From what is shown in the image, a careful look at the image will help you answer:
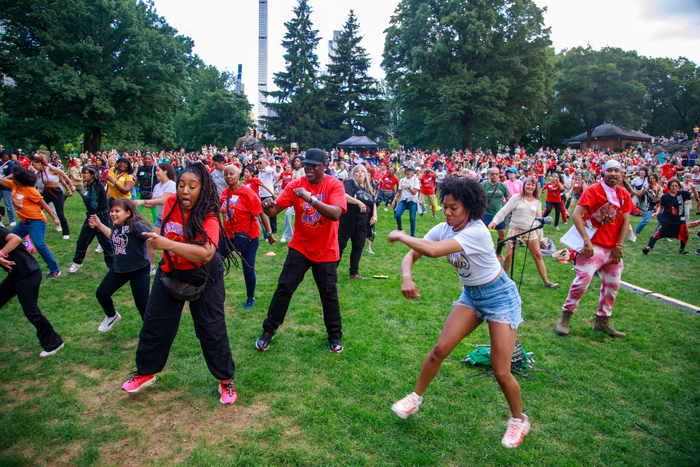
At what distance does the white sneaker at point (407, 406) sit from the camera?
134 inches

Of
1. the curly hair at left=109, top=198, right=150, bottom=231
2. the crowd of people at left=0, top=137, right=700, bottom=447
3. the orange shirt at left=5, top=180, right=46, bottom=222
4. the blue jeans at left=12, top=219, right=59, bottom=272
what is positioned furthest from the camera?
the blue jeans at left=12, top=219, right=59, bottom=272

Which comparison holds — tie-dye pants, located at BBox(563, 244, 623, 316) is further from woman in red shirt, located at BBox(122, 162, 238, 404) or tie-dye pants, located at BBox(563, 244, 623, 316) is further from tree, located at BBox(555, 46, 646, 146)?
tree, located at BBox(555, 46, 646, 146)

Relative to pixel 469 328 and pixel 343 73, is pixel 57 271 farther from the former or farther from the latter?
pixel 343 73

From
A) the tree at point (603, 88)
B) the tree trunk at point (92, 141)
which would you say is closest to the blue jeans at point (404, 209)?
the tree trunk at point (92, 141)

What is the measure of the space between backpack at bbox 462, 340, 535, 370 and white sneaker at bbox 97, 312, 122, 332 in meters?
4.42

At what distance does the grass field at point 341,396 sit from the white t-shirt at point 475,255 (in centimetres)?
138

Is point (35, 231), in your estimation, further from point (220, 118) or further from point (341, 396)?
point (220, 118)

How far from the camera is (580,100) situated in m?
53.6

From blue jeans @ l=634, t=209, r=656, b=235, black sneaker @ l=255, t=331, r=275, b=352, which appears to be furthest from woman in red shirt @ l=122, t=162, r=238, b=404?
blue jeans @ l=634, t=209, r=656, b=235

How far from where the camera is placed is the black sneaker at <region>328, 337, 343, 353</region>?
4691mm

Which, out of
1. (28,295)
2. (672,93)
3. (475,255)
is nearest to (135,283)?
(28,295)

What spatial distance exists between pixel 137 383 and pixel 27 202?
4.78 metres

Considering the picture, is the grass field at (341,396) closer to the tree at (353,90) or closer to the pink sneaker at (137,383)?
the pink sneaker at (137,383)

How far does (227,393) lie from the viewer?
369 centimetres
